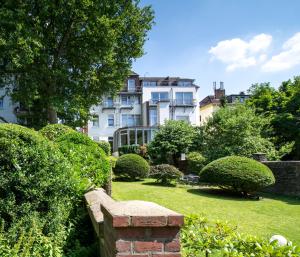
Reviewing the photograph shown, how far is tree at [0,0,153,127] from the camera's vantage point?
64.7 feet

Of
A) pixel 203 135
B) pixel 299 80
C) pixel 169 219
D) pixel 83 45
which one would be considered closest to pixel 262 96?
pixel 299 80

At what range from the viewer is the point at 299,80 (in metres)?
34.1

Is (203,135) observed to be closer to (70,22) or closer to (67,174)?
(70,22)

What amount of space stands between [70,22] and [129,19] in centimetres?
369

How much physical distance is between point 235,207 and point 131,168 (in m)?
7.67

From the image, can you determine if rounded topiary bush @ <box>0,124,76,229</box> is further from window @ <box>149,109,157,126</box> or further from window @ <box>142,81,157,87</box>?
window @ <box>142,81,157,87</box>

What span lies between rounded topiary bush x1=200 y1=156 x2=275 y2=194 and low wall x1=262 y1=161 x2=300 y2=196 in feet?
6.32

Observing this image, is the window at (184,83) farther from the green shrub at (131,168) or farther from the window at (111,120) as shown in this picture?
the green shrub at (131,168)

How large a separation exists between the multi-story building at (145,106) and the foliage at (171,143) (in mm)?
18136

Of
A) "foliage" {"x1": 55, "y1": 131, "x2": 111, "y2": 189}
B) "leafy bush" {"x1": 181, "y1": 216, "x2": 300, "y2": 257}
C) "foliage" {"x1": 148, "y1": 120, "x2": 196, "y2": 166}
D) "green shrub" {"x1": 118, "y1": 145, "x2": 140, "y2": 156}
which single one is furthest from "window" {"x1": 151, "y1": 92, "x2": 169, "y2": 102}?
"leafy bush" {"x1": 181, "y1": 216, "x2": 300, "y2": 257}

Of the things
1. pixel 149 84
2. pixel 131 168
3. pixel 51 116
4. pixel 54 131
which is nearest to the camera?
pixel 54 131

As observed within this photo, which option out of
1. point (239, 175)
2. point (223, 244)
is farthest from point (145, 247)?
point (239, 175)

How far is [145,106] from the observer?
49812 millimetres

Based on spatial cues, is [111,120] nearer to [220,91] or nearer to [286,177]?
[220,91]
